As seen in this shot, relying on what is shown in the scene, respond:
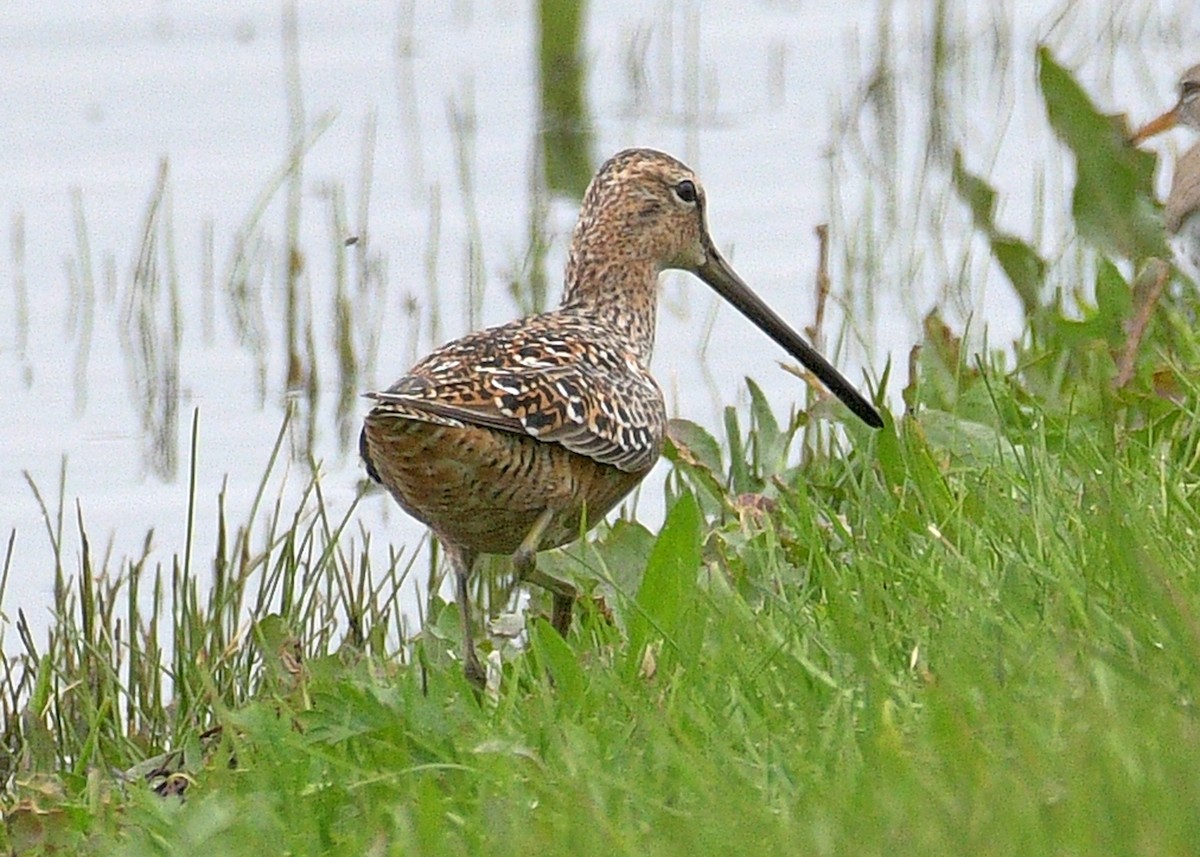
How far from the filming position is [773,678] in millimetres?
3572

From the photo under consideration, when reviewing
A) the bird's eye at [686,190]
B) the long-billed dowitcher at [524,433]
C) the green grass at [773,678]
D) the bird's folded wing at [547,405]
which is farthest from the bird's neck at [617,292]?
the bird's folded wing at [547,405]

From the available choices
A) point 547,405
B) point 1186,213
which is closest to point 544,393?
point 547,405

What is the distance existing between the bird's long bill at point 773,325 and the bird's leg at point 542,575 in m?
0.79

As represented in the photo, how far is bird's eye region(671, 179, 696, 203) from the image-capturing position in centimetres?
576

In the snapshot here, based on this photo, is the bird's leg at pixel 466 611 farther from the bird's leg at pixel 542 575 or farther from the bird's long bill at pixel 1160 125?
the bird's long bill at pixel 1160 125

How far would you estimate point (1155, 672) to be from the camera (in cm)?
314

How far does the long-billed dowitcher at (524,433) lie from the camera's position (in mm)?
4535

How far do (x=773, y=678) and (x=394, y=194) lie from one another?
251 inches

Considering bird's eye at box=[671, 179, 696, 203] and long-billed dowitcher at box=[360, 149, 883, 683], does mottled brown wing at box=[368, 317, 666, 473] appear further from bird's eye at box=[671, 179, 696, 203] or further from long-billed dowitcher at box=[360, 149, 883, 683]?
bird's eye at box=[671, 179, 696, 203]

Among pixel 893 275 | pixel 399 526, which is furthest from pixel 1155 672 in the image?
pixel 893 275

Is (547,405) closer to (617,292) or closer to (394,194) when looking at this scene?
(617,292)

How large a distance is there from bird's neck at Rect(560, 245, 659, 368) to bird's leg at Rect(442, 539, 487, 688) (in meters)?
0.76

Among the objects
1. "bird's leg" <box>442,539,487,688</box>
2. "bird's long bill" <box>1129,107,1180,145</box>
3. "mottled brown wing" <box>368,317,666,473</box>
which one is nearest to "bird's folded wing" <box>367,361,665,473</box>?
"mottled brown wing" <box>368,317,666,473</box>

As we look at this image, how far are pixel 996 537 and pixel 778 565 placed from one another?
0.48 m
